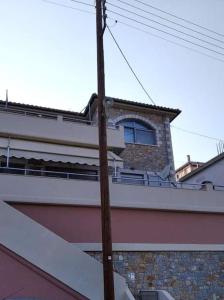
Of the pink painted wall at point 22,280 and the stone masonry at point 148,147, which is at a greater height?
the stone masonry at point 148,147

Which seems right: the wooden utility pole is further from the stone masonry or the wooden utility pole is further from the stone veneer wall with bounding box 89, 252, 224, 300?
the stone masonry

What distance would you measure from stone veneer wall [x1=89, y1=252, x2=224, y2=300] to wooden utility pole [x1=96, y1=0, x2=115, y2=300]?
18.9ft

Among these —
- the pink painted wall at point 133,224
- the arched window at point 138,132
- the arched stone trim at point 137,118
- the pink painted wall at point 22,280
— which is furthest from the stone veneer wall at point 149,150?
the pink painted wall at point 22,280

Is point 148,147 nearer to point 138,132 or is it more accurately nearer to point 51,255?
point 138,132

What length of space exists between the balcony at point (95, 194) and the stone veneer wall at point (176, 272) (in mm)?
2134

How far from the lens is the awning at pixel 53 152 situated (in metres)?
18.6

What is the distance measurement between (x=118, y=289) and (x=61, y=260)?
1921 millimetres

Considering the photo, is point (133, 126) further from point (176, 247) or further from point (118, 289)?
point (118, 289)

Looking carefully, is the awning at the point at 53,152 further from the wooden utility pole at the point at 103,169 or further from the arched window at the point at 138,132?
the wooden utility pole at the point at 103,169

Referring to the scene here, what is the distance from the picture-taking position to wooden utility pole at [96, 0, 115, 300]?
31.3ft

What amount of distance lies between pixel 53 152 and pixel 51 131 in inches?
56.8

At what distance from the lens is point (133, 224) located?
16.5 m

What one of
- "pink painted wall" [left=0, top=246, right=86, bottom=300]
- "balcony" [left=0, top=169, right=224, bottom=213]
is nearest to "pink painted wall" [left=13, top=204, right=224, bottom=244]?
"balcony" [left=0, top=169, right=224, bottom=213]

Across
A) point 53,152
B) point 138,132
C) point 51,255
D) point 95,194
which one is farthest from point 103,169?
point 138,132
